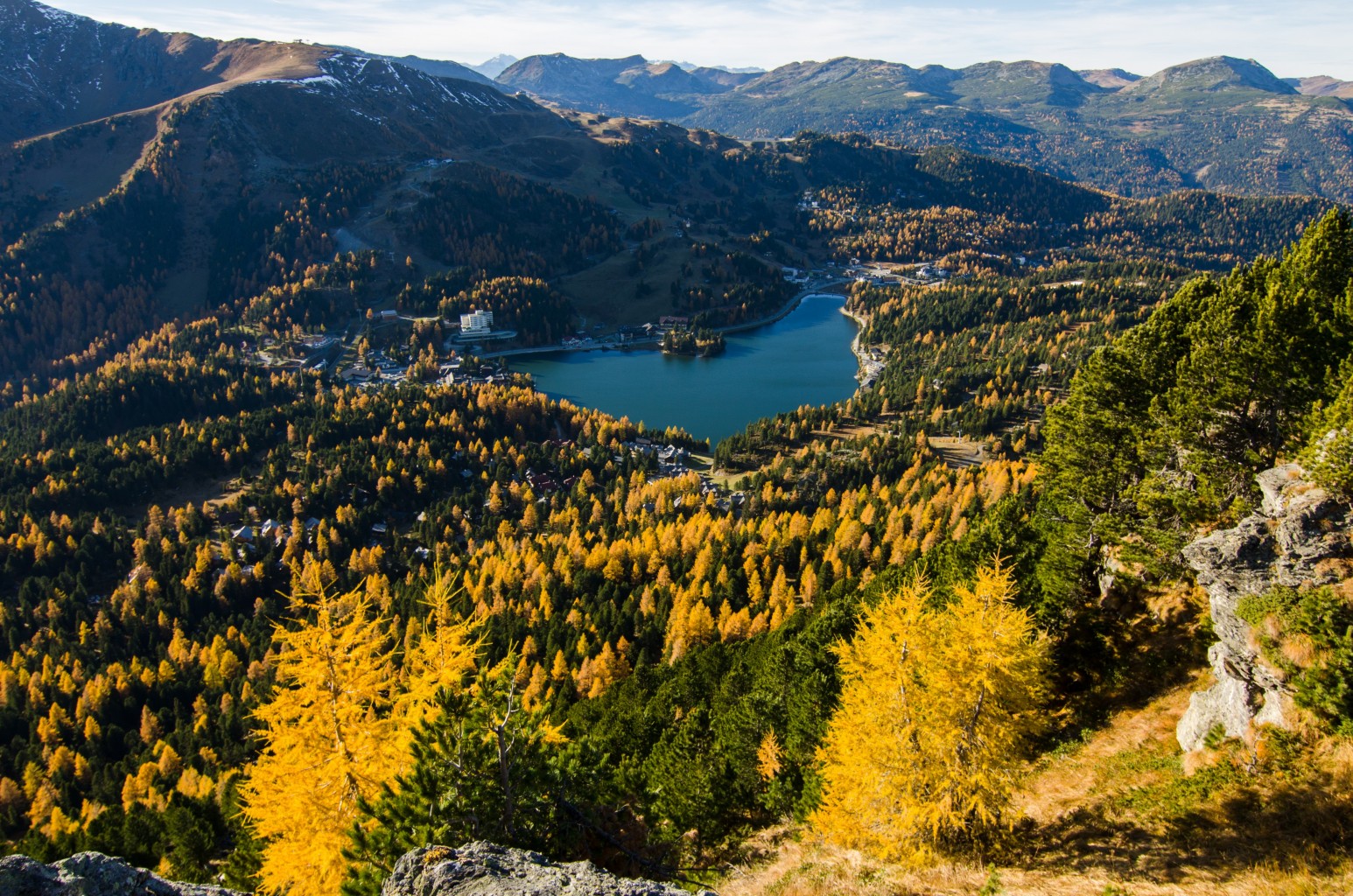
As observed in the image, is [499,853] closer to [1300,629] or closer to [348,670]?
[348,670]

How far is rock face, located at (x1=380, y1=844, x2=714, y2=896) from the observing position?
1359 centimetres

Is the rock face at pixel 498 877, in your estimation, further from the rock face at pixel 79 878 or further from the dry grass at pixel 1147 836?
the dry grass at pixel 1147 836

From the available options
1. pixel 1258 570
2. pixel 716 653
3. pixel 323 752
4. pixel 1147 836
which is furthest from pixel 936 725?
pixel 716 653

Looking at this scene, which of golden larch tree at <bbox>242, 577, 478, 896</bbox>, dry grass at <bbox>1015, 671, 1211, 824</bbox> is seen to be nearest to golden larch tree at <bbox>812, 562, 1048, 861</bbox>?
dry grass at <bbox>1015, 671, 1211, 824</bbox>

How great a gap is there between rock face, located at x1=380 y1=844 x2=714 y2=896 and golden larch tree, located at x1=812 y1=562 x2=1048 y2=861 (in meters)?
8.11

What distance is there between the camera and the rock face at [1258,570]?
66.2 feet

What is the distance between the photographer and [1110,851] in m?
19.9

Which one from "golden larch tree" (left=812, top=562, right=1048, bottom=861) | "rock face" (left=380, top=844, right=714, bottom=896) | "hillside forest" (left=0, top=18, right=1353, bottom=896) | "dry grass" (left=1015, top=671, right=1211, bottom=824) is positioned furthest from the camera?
"dry grass" (left=1015, top=671, right=1211, bottom=824)

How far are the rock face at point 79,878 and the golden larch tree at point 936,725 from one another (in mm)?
16952

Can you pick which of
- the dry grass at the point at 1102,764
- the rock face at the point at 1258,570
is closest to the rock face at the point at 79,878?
the dry grass at the point at 1102,764

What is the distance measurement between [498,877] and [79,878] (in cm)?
Answer: 780

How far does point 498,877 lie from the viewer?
14773mm

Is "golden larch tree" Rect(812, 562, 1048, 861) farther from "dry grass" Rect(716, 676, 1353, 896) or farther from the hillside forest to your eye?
"dry grass" Rect(716, 676, 1353, 896)

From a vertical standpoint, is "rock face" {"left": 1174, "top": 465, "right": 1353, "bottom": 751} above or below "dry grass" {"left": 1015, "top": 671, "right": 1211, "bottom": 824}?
Answer: above
